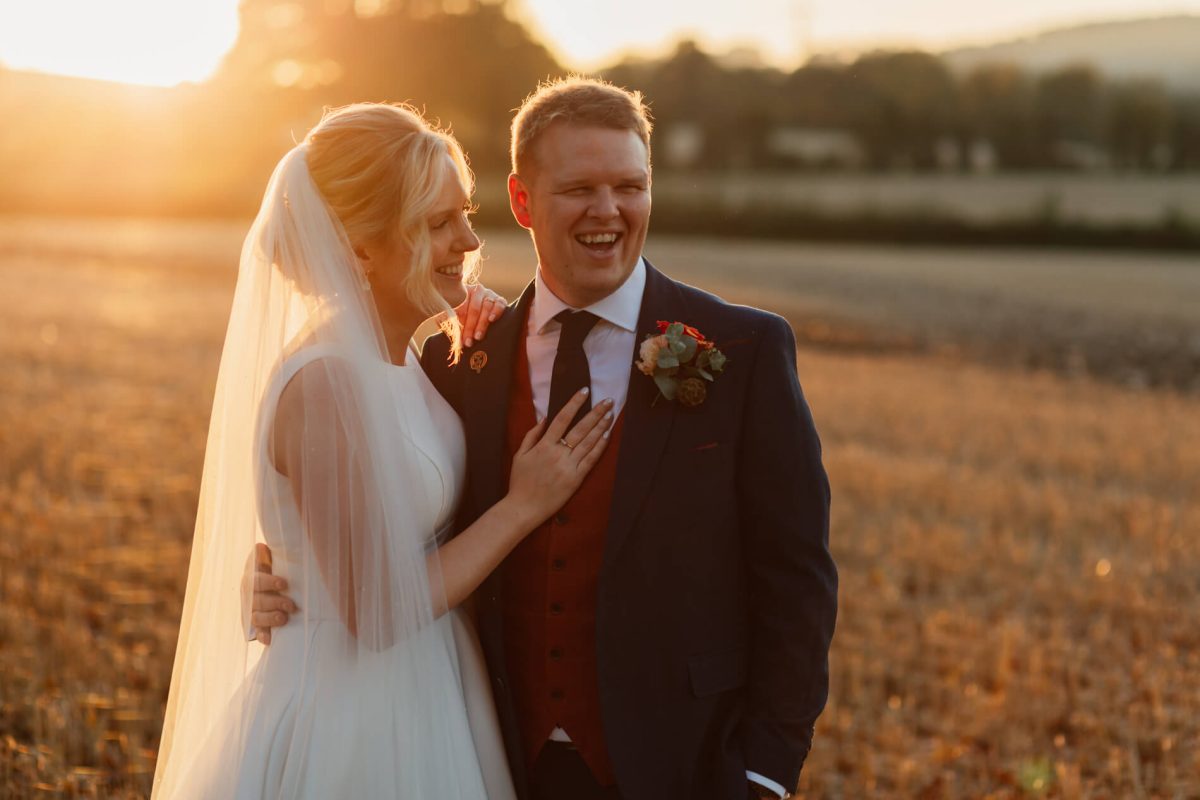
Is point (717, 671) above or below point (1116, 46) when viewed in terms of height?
below

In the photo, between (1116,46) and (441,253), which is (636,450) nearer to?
(441,253)

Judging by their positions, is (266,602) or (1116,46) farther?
(1116,46)

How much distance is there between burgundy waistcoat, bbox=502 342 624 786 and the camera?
3.29 metres

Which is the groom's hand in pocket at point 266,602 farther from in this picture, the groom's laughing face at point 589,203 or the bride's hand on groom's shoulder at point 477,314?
the groom's laughing face at point 589,203

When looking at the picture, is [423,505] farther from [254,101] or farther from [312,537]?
[254,101]

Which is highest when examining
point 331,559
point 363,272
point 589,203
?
point 589,203

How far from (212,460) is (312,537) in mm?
617

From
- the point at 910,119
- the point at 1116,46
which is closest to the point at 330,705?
the point at 910,119

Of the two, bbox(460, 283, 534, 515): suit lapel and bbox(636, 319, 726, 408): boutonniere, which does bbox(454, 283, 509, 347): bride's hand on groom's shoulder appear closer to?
bbox(460, 283, 534, 515): suit lapel

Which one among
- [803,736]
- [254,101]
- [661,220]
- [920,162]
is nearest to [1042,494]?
[803,736]

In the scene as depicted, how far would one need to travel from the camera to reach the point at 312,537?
3307 millimetres

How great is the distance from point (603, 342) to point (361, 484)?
75 cm

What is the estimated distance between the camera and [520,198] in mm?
3488

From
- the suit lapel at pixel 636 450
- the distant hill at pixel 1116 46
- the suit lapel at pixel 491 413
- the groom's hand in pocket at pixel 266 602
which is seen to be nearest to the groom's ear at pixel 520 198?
the suit lapel at pixel 491 413
